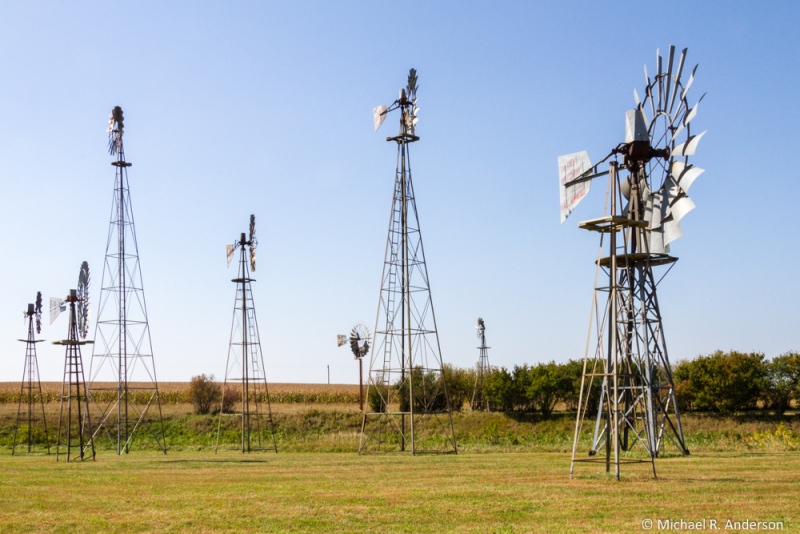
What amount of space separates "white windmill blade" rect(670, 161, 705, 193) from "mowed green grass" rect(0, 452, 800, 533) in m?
8.53

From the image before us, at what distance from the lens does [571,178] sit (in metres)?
24.1

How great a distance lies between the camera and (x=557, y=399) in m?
66.2

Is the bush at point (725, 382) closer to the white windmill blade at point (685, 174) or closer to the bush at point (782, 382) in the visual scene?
the bush at point (782, 382)

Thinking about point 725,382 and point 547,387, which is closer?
point 725,382

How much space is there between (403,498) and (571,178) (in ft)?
34.0

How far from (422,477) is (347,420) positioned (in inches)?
1586

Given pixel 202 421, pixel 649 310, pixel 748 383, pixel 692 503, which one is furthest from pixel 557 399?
pixel 692 503

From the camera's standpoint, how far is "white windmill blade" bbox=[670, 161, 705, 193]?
27.2 m

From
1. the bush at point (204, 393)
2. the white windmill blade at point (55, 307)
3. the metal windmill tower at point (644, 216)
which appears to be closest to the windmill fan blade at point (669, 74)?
the metal windmill tower at point (644, 216)

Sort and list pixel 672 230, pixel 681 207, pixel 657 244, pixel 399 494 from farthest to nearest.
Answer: pixel 657 244
pixel 672 230
pixel 681 207
pixel 399 494

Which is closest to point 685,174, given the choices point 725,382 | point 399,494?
point 399,494

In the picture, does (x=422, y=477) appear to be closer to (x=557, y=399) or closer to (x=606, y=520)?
(x=606, y=520)

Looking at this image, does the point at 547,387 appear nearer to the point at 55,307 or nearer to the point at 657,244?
the point at 657,244

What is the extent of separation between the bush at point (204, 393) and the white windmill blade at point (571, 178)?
5232 cm
